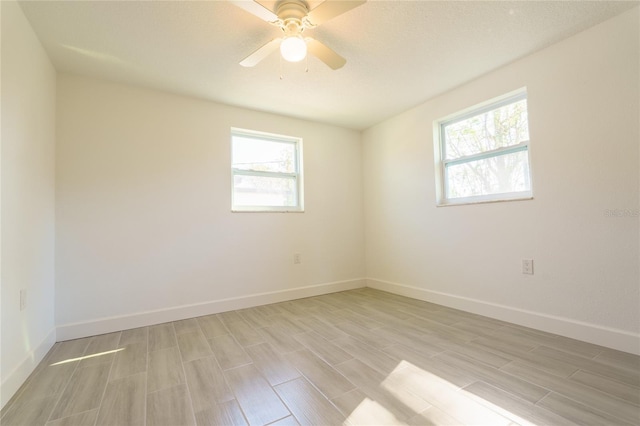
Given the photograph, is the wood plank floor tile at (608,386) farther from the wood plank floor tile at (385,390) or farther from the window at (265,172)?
the window at (265,172)

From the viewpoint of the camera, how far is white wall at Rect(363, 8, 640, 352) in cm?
184

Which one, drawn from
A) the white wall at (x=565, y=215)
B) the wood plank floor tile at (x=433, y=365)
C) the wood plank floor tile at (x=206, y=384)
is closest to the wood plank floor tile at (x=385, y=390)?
the wood plank floor tile at (x=433, y=365)

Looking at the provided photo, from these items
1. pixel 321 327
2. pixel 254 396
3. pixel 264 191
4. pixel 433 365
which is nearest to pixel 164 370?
pixel 254 396

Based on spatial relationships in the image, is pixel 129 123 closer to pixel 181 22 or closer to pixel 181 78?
pixel 181 78

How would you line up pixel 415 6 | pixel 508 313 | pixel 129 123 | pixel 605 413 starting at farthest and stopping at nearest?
pixel 129 123 → pixel 508 313 → pixel 415 6 → pixel 605 413

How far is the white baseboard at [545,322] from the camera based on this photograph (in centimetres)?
181

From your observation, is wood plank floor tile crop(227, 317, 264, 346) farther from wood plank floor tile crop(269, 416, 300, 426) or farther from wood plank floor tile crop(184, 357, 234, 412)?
wood plank floor tile crop(269, 416, 300, 426)

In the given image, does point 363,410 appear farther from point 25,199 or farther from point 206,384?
point 25,199

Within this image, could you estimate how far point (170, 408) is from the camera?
4.42 ft

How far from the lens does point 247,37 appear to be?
6.49ft

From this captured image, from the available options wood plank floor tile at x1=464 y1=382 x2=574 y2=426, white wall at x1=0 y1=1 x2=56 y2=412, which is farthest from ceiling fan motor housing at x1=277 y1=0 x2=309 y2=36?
wood plank floor tile at x1=464 y1=382 x2=574 y2=426

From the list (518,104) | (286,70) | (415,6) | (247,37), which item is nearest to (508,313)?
(518,104)

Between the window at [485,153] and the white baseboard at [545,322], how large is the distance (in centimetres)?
97

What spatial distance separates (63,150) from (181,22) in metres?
1.53
